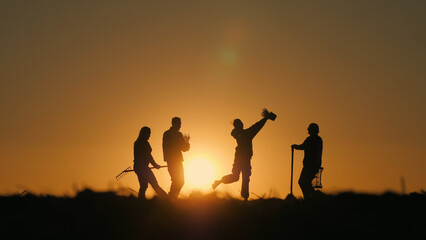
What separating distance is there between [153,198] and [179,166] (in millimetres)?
3288

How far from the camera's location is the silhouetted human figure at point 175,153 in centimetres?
2075

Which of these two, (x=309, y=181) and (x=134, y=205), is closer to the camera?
(x=134, y=205)

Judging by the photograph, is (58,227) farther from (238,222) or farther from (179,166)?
(179,166)

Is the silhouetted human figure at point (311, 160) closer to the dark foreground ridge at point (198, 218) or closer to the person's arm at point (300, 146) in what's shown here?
the person's arm at point (300, 146)

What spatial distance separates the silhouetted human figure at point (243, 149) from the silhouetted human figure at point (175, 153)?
4.64ft

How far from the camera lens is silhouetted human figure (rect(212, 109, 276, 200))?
21188 millimetres

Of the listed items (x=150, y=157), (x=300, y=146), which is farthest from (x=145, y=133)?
(x=300, y=146)

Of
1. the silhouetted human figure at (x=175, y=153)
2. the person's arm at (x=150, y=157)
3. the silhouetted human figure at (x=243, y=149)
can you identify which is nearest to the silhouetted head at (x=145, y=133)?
the person's arm at (x=150, y=157)

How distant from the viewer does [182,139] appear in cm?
2091

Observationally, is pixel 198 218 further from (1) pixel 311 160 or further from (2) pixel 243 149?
(2) pixel 243 149

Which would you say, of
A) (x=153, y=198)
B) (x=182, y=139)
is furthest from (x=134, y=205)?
(x=182, y=139)

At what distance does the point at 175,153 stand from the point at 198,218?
5774mm

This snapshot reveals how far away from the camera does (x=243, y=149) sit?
21.3 m

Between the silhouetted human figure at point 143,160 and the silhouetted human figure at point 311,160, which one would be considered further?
the silhouetted human figure at point 143,160
